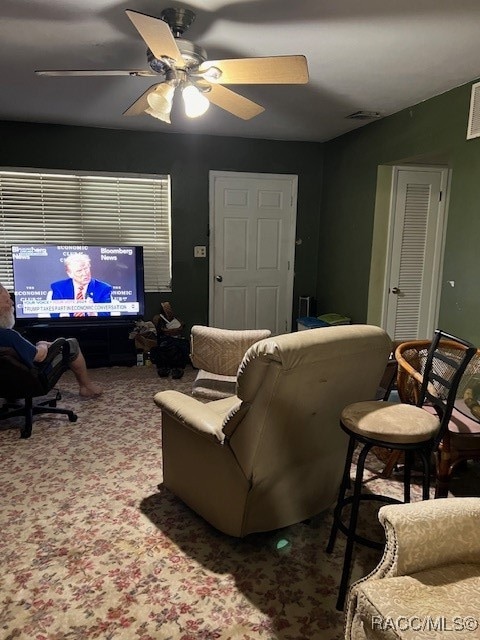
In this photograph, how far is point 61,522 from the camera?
7.91 feet

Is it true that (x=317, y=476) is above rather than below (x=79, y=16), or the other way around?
below

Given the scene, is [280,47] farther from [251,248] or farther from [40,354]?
[251,248]

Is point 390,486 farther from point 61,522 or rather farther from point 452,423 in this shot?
point 61,522

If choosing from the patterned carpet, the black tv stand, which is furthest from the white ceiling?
the patterned carpet

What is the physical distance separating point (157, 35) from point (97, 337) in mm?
3522

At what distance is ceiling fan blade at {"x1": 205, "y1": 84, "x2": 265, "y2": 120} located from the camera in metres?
2.72

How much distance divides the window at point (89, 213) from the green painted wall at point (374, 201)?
1.93 meters

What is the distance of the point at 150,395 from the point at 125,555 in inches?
86.8

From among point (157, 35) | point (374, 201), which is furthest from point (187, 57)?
point (374, 201)

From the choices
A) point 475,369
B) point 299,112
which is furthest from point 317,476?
point 299,112

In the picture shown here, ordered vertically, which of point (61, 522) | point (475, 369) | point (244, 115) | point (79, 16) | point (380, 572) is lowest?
point (61, 522)

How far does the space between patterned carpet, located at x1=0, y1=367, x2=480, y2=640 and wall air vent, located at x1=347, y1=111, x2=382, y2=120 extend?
304 cm

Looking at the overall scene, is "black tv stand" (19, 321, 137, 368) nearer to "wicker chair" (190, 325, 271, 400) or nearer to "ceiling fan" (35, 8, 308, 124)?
"wicker chair" (190, 325, 271, 400)

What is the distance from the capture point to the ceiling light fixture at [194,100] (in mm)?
2541
